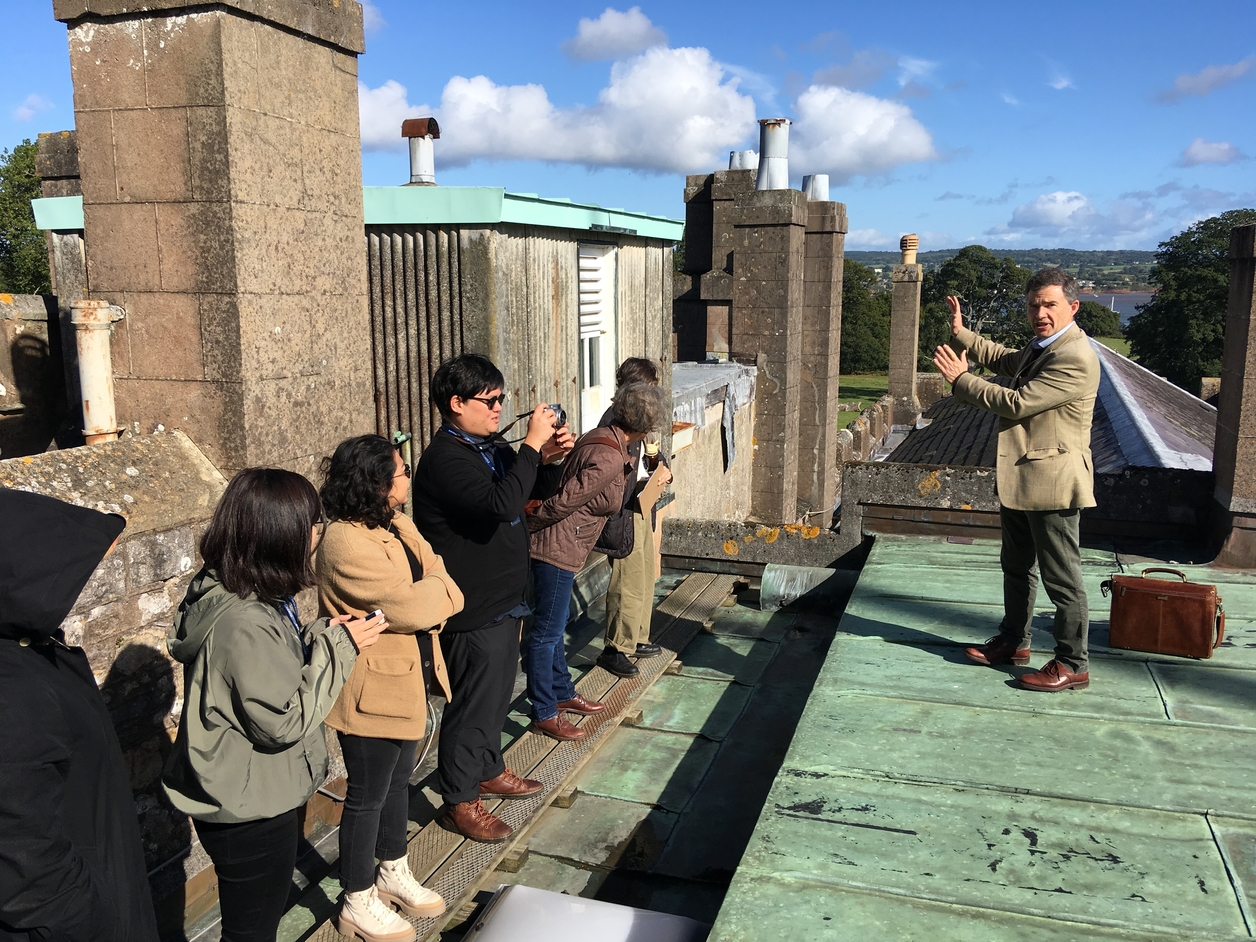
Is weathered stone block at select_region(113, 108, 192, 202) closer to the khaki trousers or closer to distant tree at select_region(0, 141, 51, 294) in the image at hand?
the khaki trousers

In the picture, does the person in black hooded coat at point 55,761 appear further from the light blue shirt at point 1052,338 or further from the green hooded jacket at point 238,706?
the light blue shirt at point 1052,338

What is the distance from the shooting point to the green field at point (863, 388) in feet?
157

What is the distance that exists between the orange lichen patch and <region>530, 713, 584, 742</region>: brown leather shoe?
10.8ft

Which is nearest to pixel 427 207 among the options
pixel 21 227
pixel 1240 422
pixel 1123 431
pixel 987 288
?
pixel 1240 422

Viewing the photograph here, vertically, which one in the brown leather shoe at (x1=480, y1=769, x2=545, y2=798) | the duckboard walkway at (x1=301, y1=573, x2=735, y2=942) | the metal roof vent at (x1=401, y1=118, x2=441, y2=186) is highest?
the metal roof vent at (x1=401, y1=118, x2=441, y2=186)

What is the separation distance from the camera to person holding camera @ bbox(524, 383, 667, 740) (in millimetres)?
4363

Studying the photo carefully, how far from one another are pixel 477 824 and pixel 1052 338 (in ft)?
9.74

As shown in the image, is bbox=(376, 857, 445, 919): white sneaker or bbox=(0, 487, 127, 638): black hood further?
bbox=(376, 857, 445, 919): white sneaker

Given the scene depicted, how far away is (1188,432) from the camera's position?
1329cm

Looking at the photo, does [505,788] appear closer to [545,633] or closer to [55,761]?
[545,633]

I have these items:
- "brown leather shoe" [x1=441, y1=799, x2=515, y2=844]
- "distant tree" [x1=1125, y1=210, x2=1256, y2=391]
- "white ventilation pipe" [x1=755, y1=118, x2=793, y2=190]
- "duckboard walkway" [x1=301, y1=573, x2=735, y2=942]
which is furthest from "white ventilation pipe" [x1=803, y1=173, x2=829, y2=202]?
"distant tree" [x1=1125, y1=210, x2=1256, y2=391]

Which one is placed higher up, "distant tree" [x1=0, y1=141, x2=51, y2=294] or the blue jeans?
"distant tree" [x1=0, y1=141, x2=51, y2=294]

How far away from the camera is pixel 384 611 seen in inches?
124

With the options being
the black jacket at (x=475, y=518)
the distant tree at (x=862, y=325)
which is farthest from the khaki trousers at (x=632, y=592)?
the distant tree at (x=862, y=325)
